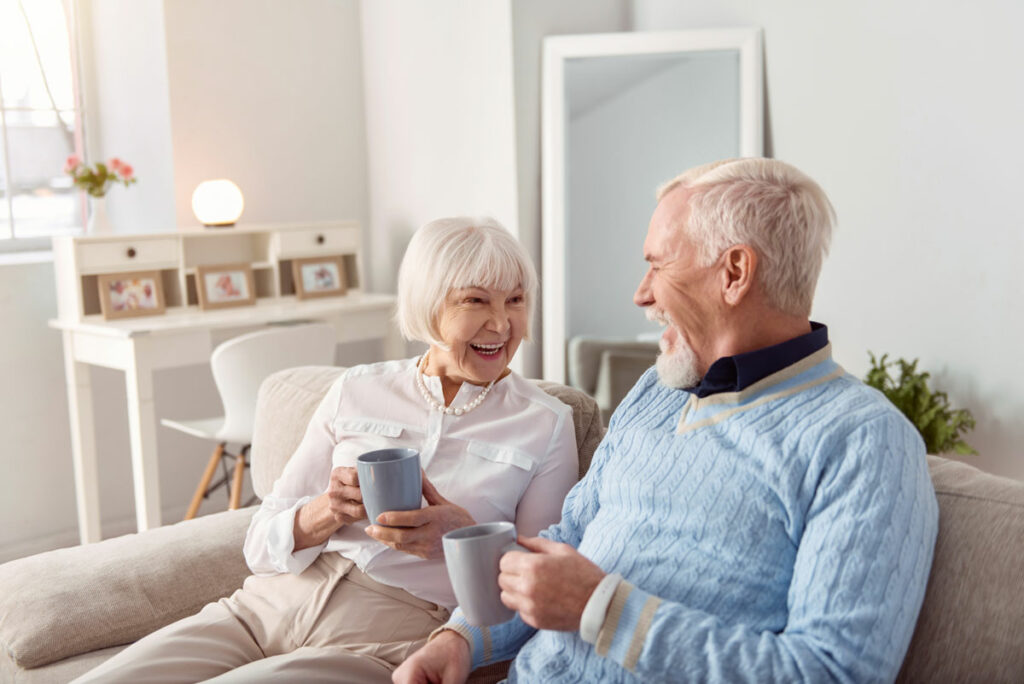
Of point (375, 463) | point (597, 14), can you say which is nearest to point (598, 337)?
point (597, 14)

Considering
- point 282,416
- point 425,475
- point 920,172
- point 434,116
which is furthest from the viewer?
point 434,116

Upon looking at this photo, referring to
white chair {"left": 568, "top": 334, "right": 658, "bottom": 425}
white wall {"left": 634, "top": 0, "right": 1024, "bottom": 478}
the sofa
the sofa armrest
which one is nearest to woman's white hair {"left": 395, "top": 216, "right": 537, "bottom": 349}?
the sofa

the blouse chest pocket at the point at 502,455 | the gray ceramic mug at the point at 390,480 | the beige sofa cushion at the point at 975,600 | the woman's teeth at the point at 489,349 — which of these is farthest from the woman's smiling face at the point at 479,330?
the beige sofa cushion at the point at 975,600

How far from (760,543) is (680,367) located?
26cm

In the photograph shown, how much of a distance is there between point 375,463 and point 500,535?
0.22 meters

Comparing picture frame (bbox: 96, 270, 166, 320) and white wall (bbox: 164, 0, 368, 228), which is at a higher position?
white wall (bbox: 164, 0, 368, 228)

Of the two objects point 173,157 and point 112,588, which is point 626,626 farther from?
point 173,157

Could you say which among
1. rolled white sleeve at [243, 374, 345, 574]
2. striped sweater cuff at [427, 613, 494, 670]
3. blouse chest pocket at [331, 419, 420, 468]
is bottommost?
striped sweater cuff at [427, 613, 494, 670]

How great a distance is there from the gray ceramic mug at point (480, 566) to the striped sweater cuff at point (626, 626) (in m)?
0.11

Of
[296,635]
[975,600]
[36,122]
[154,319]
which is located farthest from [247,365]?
[975,600]

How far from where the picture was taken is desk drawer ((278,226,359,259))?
372 centimetres

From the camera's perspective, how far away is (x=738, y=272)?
131 centimetres

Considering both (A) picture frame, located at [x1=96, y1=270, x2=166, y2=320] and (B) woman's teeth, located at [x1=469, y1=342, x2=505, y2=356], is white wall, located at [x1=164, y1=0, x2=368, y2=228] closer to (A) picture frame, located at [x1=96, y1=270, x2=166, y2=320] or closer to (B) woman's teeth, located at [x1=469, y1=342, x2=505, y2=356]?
(A) picture frame, located at [x1=96, y1=270, x2=166, y2=320]

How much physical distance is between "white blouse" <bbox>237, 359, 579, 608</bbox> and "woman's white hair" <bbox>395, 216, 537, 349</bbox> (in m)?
0.11
